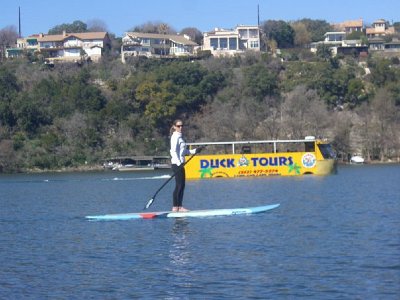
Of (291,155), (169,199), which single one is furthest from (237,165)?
(169,199)

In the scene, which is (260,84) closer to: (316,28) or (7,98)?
(7,98)

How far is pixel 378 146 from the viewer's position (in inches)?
3504

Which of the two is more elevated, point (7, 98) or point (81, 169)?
point (7, 98)

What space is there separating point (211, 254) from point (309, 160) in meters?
40.8

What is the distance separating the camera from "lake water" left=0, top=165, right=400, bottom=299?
15938 mm

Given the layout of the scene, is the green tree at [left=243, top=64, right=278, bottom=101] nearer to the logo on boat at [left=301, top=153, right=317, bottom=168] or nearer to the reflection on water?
the logo on boat at [left=301, top=153, right=317, bottom=168]

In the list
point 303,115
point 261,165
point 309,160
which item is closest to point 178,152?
point 261,165

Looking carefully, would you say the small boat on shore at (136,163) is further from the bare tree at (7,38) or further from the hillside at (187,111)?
the bare tree at (7,38)

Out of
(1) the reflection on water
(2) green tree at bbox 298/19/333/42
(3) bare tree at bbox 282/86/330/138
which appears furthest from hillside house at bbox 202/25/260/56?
(1) the reflection on water

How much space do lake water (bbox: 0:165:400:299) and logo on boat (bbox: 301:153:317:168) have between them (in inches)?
1042

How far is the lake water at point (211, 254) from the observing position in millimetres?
15938

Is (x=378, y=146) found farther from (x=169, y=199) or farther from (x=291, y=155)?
(x=169, y=199)

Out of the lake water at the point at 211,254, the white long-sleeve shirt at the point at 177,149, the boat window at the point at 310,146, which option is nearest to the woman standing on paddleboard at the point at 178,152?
the white long-sleeve shirt at the point at 177,149

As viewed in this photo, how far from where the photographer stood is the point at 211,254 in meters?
19.5
